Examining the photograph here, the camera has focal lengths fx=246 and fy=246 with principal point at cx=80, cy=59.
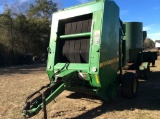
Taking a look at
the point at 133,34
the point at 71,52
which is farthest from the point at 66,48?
the point at 133,34

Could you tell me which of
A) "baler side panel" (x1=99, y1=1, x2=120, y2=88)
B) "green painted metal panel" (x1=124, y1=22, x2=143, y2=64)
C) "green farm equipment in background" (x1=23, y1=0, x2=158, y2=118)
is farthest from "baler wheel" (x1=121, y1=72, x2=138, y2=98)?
"green painted metal panel" (x1=124, y1=22, x2=143, y2=64)

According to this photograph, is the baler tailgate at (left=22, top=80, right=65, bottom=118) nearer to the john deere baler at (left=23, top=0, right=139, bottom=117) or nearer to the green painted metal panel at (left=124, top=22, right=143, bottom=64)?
the john deere baler at (left=23, top=0, right=139, bottom=117)

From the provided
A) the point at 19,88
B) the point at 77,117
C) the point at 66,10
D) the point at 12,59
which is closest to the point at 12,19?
the point at 12,59

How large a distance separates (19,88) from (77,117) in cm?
453

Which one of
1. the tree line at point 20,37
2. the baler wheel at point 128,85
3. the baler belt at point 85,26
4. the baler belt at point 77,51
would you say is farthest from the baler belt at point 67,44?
the tree line at point 20,37

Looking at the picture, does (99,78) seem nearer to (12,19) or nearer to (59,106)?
(59,106)

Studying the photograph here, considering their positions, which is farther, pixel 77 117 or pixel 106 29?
pixel 106 29

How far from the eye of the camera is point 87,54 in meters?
6.79

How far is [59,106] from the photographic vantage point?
698 centimetres

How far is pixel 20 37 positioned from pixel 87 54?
22275 mm

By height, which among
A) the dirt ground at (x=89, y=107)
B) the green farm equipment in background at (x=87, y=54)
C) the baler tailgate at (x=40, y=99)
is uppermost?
the green farm equipment in background at (x=87, y=54)

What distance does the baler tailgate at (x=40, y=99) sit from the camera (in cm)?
536

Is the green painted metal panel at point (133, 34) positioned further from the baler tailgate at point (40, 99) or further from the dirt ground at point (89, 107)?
the baler tailgate at point (40, 99)

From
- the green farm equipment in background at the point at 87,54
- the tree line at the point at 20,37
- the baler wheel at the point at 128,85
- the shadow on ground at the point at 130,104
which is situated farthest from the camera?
the tree line at the point at 20,37
